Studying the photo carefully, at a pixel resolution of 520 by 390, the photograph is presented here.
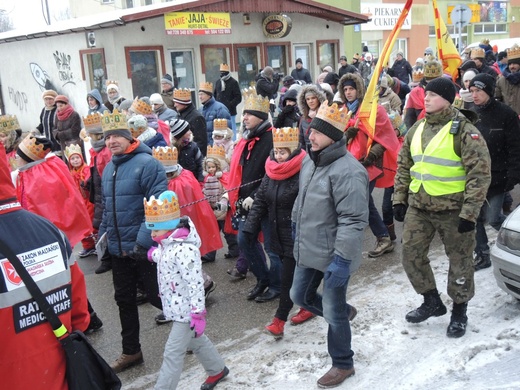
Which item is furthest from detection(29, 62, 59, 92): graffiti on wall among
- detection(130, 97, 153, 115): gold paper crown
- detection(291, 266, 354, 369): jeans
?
detection(291, 266, 354, 369): jeans

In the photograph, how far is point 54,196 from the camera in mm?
4984

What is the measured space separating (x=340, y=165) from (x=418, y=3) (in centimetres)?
3352

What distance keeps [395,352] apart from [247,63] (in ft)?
46.2

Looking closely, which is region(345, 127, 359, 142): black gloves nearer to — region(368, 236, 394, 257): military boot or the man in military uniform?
region(368, 236, 394, 257): military boot

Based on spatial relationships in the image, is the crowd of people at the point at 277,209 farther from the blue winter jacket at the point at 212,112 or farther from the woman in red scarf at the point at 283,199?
the blue winter jacket at the point at 212,112

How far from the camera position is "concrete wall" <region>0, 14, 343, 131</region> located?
1410cm

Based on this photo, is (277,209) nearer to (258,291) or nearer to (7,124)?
(258,291)

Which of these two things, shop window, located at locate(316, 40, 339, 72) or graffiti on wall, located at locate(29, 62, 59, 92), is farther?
shop window, located at locate(316, 40, 339, 72)

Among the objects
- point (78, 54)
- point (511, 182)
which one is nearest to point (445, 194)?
point (511, 182)

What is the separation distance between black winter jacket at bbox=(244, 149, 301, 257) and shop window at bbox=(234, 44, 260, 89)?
1238 cm

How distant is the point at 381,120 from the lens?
6348mm

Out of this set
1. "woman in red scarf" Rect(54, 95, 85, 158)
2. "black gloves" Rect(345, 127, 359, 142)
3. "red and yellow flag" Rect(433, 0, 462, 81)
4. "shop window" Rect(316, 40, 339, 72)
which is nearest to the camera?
"black gloves" Rect(345, 127, 359, 142)

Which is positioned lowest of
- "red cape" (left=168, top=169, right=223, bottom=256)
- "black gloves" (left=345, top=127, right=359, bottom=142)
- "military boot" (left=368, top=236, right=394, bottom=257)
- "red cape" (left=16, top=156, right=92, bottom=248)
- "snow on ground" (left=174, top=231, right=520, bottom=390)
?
Answer: "snow on ground" (left=174, top=231, right=520, bottom=390)

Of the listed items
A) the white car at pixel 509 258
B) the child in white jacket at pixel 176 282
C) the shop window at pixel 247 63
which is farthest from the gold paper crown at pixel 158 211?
the shop window at pixel 247 63
